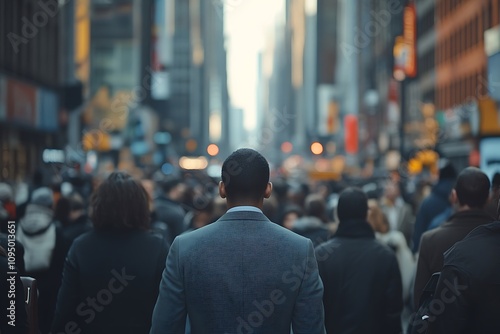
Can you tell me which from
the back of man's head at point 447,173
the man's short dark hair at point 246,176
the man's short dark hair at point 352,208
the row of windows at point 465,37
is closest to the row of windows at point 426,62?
the row of windows at point 465,37

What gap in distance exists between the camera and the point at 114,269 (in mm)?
6918

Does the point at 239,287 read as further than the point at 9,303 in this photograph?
No

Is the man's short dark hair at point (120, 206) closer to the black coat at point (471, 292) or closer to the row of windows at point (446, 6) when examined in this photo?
the black coat at point (471, 292)

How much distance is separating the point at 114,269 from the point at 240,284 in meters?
2.06

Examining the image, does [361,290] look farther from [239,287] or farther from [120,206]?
[239,287]

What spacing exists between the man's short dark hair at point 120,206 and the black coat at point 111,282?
6 cm

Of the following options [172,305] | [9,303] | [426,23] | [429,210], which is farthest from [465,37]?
[172,305]

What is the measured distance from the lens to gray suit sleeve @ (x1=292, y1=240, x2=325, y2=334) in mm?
5051

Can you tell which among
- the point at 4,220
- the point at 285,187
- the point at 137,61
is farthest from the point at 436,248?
the point at 137,61

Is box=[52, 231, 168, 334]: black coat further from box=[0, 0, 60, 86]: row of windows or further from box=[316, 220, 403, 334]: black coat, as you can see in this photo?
box=[0, 0, 60, 86]: row of windows

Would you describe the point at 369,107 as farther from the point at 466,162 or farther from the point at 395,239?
the point at 395,239

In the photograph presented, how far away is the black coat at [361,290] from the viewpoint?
791 cm

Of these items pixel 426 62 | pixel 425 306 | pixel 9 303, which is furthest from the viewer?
pixel 426 62

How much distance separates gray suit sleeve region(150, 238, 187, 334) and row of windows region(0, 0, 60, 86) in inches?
1253
